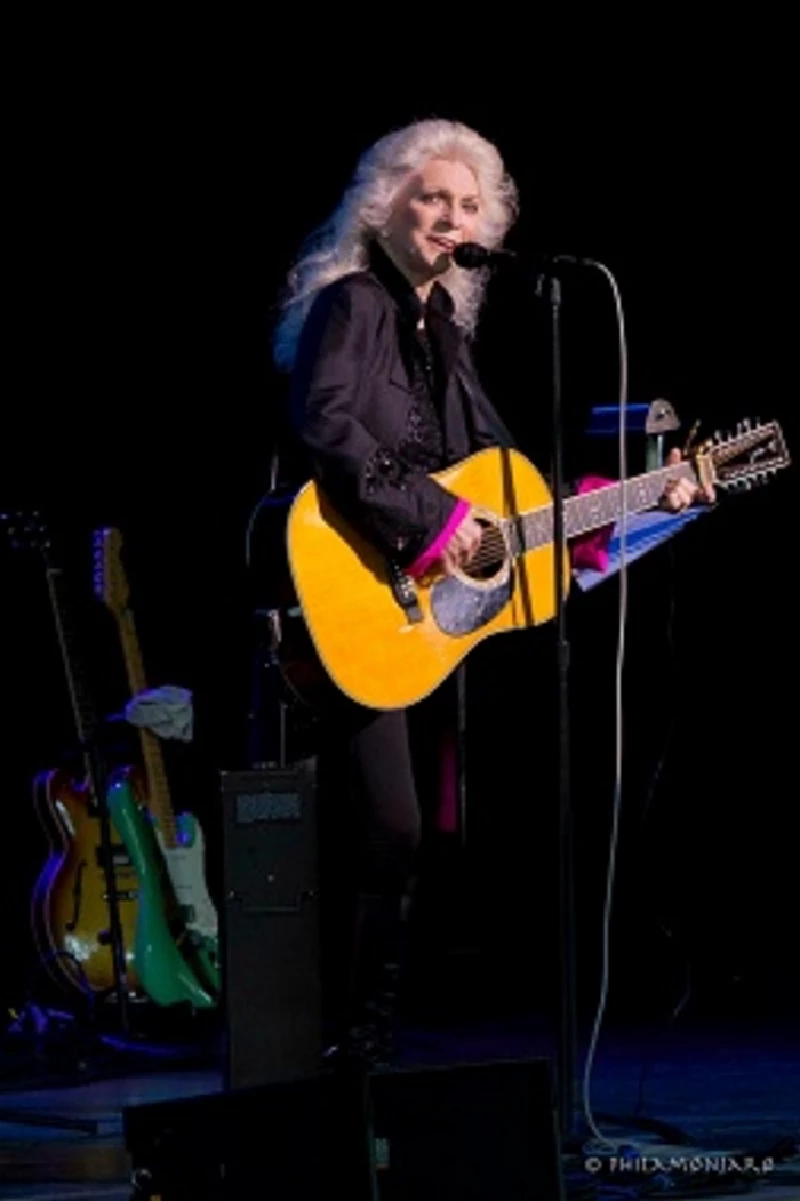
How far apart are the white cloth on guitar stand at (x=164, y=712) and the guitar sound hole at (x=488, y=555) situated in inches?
86.7

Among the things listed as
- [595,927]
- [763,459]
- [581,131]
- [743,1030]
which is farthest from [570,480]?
[595,927]

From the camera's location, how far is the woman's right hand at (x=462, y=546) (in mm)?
4461

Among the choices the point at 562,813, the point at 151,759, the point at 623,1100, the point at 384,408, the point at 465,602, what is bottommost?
the point at 623,1100

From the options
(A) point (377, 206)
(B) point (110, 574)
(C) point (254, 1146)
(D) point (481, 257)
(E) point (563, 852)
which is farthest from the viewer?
(B) point (110, 574)

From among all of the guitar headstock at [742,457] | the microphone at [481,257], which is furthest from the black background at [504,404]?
the microphone at [481,257]

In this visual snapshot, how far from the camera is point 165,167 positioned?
6.75 metres

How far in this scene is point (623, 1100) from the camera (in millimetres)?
4742

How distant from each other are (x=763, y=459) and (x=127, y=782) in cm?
253

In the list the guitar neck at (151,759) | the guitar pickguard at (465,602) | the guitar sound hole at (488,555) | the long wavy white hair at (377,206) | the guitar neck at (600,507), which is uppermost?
the long wavy white hair at (377,206)

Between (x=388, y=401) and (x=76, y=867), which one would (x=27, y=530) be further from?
(x=388, y=401)

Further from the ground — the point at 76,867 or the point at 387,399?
the point at 387,399

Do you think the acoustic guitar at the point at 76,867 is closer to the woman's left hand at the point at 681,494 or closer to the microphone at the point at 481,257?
the woman's left hand at the point at 681,494

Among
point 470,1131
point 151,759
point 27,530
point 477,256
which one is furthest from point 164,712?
point 470,1131

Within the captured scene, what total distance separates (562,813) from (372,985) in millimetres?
642
